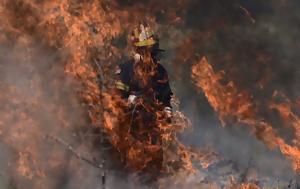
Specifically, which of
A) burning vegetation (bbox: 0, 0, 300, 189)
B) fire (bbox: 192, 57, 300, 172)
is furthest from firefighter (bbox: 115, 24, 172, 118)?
fire (bbox: 192, 57, 300, 172)

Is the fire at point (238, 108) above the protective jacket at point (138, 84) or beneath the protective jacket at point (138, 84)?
beneath

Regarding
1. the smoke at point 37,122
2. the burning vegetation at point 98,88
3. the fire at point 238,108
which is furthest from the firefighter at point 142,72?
the fire at point 238,108

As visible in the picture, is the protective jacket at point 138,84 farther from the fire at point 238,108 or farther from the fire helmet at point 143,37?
the fire at point 238,108

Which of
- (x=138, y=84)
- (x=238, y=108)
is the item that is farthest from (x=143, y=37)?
(x=238, y=108)

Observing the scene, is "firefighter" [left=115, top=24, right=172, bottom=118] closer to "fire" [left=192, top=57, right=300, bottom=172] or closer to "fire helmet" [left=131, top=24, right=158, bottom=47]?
"fire helmet" [left=131, top=24, right=158, bottom=47]

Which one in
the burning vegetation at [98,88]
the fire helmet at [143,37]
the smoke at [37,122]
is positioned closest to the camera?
the fire helmet at [143,37]

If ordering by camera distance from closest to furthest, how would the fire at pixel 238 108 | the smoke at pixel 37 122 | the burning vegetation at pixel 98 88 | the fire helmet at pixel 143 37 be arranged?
1. the fire helmet at pixel 143 37
2. the burning vegetation at pixel 98 88
3. the smoke at pixel 37 122
4. the fire at pixel 238 108

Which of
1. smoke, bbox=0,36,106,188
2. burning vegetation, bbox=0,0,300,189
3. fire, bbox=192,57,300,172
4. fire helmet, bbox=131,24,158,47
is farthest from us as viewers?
fire, bbox=192,57,300,172
